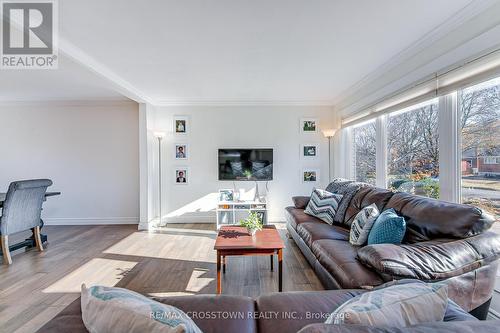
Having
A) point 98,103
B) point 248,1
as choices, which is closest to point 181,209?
point 98,103

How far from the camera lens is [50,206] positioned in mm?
5055

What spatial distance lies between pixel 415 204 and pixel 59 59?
3980 millimetres

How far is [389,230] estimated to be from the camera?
2.07 m

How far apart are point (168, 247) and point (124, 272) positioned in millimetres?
851

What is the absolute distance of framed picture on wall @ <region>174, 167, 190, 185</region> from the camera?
5062mm

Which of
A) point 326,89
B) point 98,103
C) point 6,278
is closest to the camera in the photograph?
point 6,278

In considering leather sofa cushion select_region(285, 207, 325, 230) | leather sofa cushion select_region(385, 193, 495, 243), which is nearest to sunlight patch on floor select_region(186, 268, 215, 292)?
leather sofa cushion select_region(285, 207, 325, 230)

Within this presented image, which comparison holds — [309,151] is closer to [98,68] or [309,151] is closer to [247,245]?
[247,245]

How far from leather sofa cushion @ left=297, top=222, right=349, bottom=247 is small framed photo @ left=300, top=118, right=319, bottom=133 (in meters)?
2.44

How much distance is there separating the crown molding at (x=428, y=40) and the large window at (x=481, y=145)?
567 millimetres

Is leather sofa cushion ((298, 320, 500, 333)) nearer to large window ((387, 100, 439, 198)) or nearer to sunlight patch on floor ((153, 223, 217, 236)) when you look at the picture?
large window ((387, 100, 439, 198))

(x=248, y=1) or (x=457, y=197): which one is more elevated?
(x=248, y=1)

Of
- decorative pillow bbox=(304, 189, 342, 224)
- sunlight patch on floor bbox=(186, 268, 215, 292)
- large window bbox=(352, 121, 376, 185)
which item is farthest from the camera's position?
large window bbox=(352, 121, 376, 185)

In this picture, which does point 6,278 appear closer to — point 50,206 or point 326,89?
point 50,206
